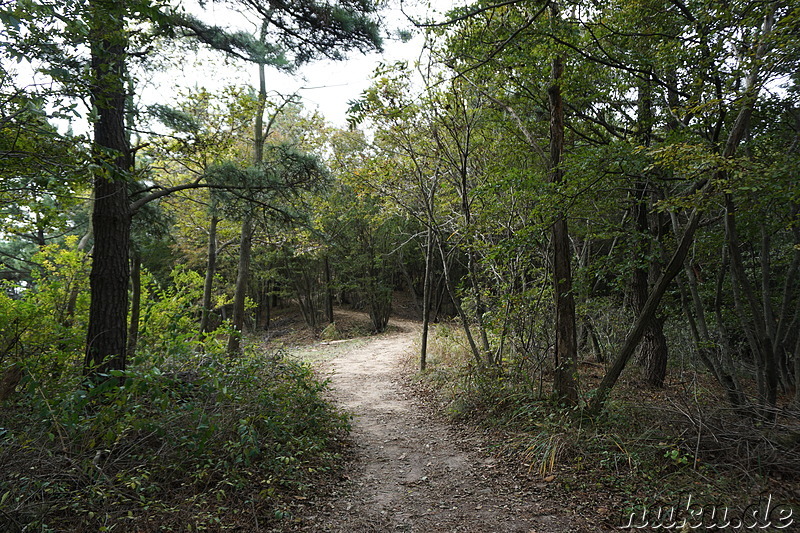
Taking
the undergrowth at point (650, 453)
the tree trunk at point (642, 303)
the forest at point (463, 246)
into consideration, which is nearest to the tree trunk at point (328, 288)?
the forest at point (463, 246)

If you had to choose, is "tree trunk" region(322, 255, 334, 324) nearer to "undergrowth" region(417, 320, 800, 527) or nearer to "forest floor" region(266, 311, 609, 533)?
"forest floor" region(266, 311, 609, 533)

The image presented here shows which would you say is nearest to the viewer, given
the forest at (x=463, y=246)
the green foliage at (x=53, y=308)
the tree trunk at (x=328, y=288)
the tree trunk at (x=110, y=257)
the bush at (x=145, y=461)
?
the bush at (x=145, y=461)

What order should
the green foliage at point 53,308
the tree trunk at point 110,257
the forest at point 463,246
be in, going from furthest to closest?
the tree trunk at point 110,257
the green foliage at point 53,308
the forest at point 463,246

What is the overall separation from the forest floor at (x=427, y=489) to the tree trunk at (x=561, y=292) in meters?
1.33

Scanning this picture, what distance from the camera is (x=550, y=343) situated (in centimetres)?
635

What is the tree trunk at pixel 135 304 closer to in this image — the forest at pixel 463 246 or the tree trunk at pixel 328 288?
the forest at pixel 463 246

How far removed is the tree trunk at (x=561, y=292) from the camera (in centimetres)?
545

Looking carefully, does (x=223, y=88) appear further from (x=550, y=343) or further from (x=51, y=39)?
(x=550, y=343)

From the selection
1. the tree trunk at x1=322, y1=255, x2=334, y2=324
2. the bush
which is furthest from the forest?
the tree trunk at x1=322, y1=255, x2=334, y2=324

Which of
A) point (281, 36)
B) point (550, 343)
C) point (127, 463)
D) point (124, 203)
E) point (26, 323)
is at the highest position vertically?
point (281, 36)

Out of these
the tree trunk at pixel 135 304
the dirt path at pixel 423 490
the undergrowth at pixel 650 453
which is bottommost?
the dirt path at pixel 423 490

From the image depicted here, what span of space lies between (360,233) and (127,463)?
53.4 feet

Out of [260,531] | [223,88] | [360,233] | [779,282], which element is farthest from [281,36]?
[360,233]

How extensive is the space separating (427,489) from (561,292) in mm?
3008
